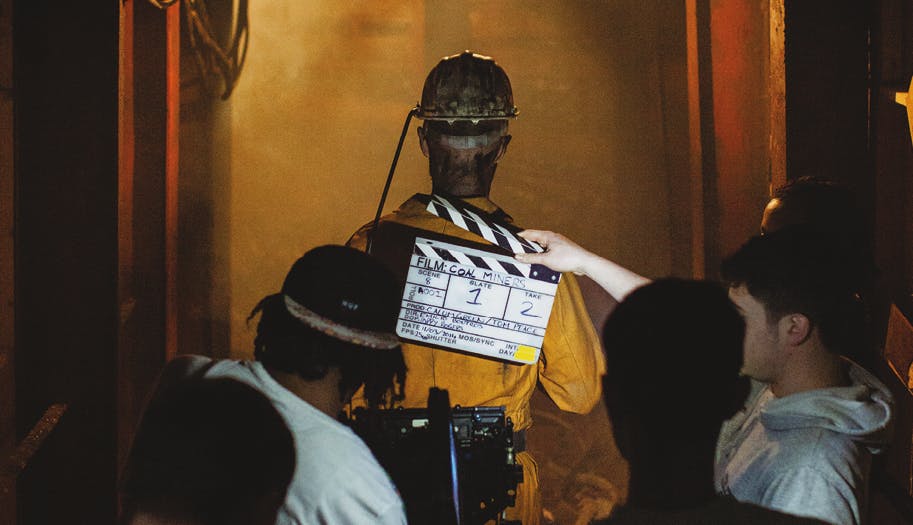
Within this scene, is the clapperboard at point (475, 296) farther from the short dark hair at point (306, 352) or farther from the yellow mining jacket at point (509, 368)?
the short dark hair at point (306, 352)

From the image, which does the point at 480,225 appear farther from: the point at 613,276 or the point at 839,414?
the point at 839,414

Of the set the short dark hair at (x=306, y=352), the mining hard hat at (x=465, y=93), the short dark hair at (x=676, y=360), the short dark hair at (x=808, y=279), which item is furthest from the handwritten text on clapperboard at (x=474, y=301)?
the short dark hair at (x=676, y=360)

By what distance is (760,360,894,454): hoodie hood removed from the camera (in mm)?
2070

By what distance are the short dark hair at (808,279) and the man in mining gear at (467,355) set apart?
1163 mm

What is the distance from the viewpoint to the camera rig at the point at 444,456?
2.35 metres

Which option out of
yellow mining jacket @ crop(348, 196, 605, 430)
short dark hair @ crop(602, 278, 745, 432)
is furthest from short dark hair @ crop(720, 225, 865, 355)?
yellow mining jacket @ crop(348, 196, 605, 430)

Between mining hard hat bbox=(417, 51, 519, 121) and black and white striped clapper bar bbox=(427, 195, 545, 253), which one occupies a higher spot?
mining hard hat bbox=(417, 51, 519, 121)

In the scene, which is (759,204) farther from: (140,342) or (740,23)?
(140,342)

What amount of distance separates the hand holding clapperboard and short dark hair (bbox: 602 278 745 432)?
4.70 ft

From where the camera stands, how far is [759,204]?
490cm

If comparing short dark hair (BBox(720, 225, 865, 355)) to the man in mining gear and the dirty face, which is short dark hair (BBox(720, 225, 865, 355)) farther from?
the dirty face

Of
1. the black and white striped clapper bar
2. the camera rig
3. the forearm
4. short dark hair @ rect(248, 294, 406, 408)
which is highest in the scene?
the black and white striped clapper bar

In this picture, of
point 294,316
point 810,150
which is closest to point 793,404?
point 294,316

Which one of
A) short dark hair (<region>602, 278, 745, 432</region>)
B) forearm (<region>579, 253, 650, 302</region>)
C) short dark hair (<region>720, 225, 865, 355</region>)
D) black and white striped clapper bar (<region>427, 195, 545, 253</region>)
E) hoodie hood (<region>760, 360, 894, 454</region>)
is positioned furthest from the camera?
black and white striped clapper bar (<region>427, 195, 545, 253</region>)
